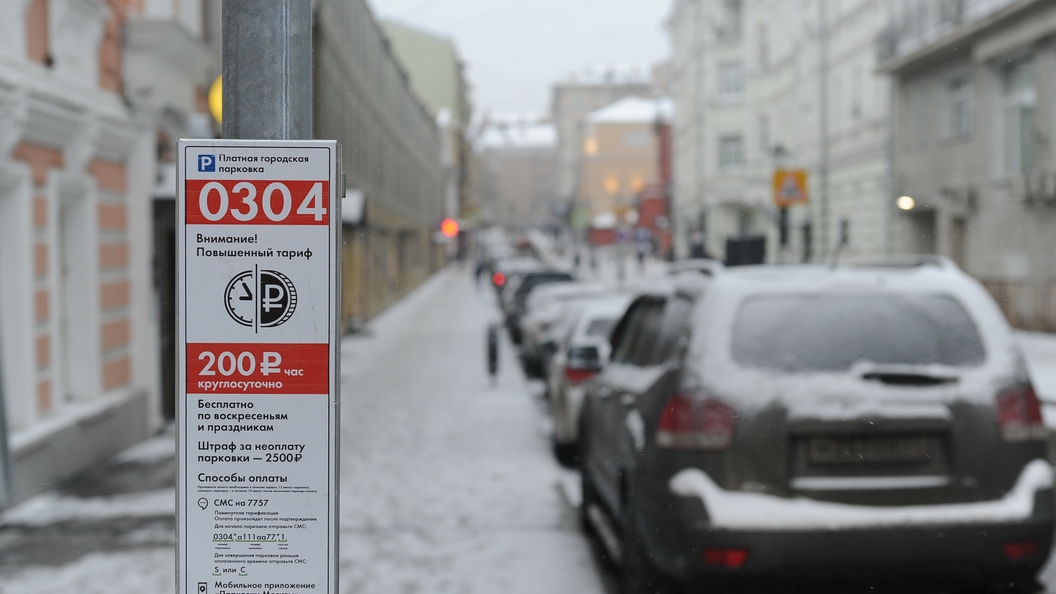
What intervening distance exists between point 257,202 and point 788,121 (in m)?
39.7

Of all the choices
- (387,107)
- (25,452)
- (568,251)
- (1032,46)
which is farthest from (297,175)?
(568,251)

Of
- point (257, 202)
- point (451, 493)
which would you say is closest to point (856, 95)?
point (451, 493)

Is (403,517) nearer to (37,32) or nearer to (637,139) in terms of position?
(37,32)

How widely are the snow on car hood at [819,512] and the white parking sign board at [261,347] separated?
2.25 m

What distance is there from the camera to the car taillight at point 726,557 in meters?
4.45

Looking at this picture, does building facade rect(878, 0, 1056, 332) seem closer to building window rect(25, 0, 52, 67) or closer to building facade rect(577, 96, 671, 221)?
building window rect(25, 0, 52, 67)

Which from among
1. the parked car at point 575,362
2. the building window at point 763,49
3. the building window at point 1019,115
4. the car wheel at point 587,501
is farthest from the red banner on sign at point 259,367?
the building window at point 763,49

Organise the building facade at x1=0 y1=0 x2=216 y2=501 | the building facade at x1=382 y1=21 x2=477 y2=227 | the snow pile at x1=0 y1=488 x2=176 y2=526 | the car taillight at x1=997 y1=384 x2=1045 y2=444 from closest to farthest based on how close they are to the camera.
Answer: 1. the car taillight at x1=997 y1=384 x2=1045 y2=444
2. the snow pile at x1=0 y1=488 x2=176 y2=526
3. the building facade at x1=0 y1=0 x2=216 y2=501
4. the building facade at x1=382 y1=21 x2=477 y2=227

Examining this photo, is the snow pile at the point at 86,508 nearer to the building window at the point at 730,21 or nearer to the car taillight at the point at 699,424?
the car taillight at the point at 699,424

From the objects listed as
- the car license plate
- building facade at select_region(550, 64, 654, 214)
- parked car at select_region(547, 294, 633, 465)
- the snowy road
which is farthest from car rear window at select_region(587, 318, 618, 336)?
building facade at select_region(550, 64, 654, 214)

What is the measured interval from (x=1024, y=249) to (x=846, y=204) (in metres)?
10.7

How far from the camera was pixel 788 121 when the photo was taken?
40.6 m

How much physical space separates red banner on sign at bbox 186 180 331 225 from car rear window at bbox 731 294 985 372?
247 cm

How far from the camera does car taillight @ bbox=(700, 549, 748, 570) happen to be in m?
4.45
